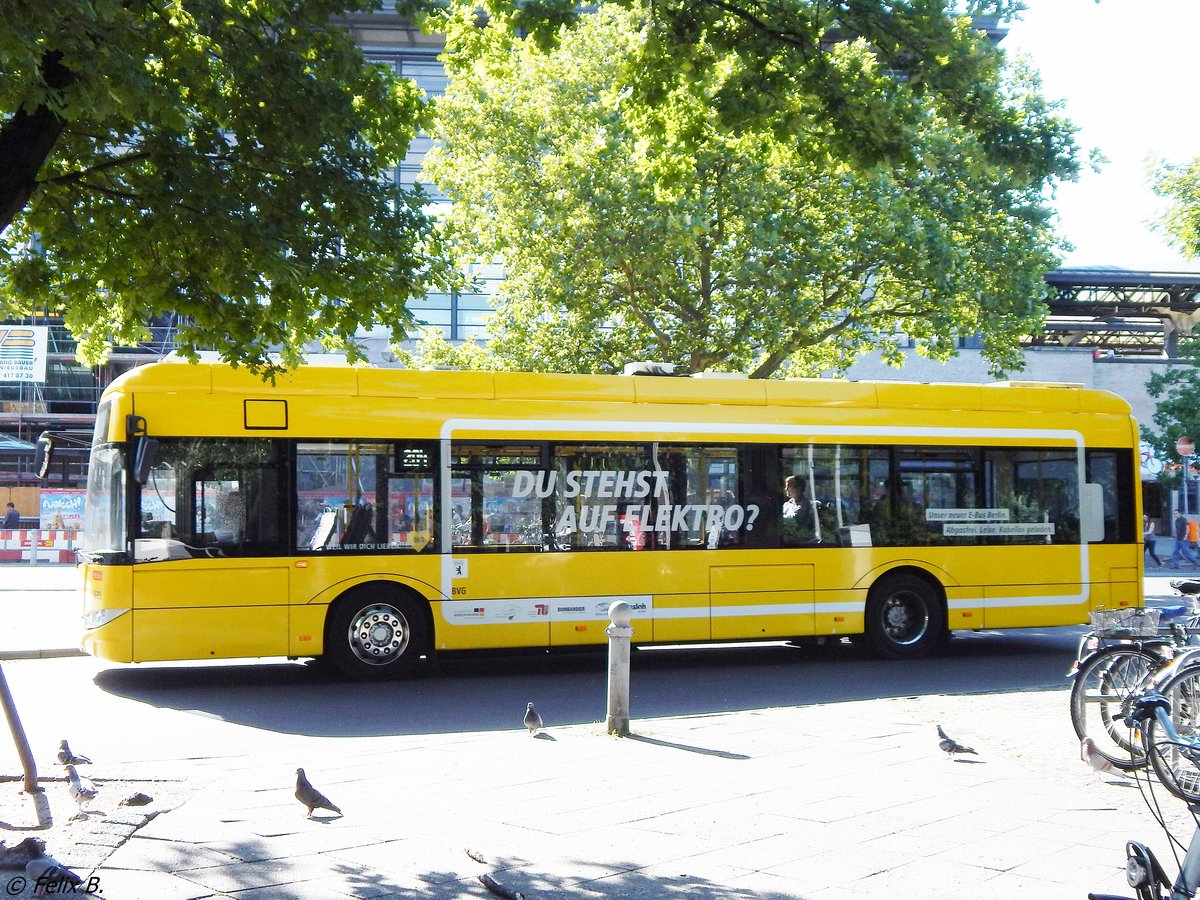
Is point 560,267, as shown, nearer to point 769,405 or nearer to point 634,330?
point 634,330

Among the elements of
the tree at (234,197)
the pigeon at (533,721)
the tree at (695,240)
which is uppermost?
the tree at (695,240)

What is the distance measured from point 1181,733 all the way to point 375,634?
25.9 ft

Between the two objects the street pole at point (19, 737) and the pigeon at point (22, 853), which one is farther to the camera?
the street pole at point (19, 737)

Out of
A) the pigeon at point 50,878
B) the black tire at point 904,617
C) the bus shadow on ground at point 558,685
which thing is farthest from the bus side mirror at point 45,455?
the black tire at point 904,617

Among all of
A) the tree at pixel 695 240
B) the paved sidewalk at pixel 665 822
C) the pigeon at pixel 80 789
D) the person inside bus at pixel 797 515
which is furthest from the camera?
the tree at pixel 695 240

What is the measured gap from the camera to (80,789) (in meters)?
6.93

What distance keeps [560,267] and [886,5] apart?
15558 mm

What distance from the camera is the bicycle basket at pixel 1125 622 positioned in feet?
26.6

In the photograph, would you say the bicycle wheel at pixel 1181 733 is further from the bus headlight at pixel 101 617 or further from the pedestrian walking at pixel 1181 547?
the pedestrian walking at pixel 1181 547

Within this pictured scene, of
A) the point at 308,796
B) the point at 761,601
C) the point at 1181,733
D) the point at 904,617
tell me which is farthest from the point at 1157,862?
the point at 904,617

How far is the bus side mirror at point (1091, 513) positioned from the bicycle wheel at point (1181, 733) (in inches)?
338

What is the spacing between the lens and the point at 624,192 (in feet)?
74.8

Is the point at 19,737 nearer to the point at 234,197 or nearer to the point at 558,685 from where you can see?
the point at 234,197

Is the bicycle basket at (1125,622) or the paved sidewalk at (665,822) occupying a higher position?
the bicycle basket at (1125,622)
